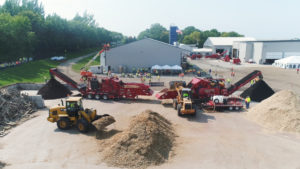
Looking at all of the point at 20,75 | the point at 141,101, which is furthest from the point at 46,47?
the point at 141,101

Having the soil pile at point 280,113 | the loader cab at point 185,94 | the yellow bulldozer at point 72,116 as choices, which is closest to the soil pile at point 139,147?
the yellow bulldozer at point 72,116

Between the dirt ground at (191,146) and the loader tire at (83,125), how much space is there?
0.31m

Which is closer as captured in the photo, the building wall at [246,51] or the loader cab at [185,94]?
the loader cab at [185,94]

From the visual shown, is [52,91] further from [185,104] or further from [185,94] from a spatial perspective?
[185,104]

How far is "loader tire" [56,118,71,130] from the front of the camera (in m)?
14.1

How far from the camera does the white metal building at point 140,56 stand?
3934cm

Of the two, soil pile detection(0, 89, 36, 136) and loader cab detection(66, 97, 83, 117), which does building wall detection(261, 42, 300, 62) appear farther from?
soil pile detection(0, 89, 36, 136)

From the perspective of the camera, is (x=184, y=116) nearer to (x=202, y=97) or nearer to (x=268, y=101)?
(x=202, y=97)

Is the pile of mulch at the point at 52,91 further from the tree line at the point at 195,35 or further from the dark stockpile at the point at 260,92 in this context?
the tree line at the point at 195,35

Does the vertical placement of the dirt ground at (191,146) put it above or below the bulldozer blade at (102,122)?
below

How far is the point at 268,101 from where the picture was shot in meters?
17.7

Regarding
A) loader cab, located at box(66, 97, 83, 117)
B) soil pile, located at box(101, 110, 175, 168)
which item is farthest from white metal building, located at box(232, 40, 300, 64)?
loader cab, located at box(66, 97, 83, 117)

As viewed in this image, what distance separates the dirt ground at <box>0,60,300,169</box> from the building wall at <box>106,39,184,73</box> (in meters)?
23.3

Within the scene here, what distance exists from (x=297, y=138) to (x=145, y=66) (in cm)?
2906
